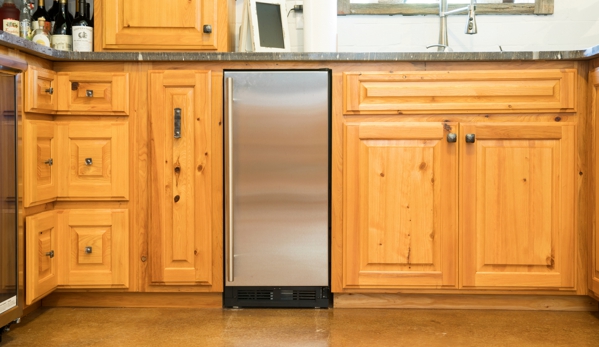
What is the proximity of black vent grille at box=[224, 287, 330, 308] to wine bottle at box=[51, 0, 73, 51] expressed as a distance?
1145 mm

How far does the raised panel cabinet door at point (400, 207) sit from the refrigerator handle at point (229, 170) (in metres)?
0.40

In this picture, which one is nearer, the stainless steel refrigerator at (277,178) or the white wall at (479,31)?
the stainless steel refrigerator at (277,178)

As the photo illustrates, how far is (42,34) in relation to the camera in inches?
98.3

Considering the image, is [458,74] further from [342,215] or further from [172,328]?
[172,328]

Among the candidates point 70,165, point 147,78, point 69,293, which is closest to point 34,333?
point 69,293

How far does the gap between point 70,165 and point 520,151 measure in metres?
1.57

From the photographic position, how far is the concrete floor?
6.47 ft

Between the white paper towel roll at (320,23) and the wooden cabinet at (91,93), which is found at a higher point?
the white paper towel roll at (320,23)

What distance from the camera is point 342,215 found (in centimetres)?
230

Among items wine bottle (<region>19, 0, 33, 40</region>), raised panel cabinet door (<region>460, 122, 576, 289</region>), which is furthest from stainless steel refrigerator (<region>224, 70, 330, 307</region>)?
wine bottle (<region>19, 0, 33, 40</region>)

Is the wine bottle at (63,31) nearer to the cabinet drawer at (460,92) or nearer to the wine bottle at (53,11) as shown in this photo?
the wine bottle at (53,11)

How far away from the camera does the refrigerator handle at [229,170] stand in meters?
2.26

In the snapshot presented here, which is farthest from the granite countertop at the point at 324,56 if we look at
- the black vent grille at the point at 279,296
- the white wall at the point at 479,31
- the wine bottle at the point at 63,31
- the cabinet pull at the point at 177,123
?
the black vent grille at the point at 279,296

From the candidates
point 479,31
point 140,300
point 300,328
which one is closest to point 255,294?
point 300,328
